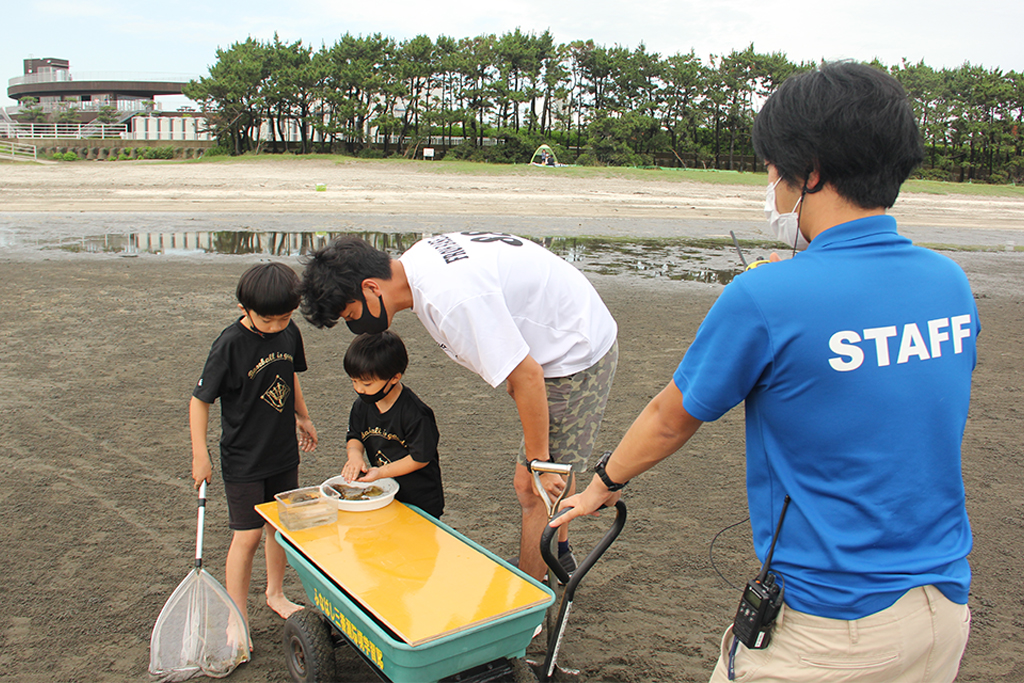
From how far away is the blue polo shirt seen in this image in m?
1.33

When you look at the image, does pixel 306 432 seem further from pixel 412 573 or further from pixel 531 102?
pixel 531 102

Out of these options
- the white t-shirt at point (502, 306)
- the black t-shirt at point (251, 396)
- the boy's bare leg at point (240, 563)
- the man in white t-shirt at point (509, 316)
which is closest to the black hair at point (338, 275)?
the man in white t-shirt at point (509, 316)

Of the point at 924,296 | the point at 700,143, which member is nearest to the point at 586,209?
the point at 924,296

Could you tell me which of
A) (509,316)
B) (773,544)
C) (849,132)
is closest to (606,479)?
(773,544)

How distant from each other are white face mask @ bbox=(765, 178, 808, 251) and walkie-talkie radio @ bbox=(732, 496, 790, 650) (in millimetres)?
544

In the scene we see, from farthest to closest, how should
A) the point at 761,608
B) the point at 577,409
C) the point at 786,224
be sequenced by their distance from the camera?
the point at 577,409 → the point at 786,224 → the point at 761,608

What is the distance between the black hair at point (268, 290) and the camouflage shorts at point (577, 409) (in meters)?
1.05

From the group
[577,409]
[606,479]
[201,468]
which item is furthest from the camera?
[577,409]

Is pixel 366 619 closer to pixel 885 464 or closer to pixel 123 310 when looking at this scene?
pixel 885 464

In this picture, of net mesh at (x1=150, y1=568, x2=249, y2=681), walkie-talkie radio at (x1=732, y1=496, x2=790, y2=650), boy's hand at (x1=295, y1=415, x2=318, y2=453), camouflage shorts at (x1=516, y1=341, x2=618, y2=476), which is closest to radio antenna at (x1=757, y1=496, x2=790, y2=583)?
walkie-talkie radio at (x1=732, y1=496, x2=790, y2=650)

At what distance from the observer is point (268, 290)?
2822 millimetres

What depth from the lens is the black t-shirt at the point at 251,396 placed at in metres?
2.89

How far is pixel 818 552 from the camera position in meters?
1.42

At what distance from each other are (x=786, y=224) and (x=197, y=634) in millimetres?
2448
